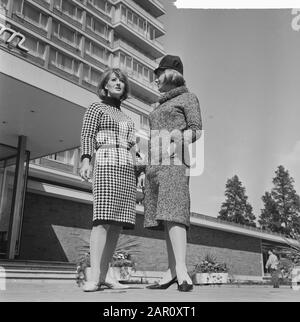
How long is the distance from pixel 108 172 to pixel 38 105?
5.23 m

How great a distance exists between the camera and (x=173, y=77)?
2273 mm

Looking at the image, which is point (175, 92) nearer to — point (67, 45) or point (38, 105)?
point (38, 105)


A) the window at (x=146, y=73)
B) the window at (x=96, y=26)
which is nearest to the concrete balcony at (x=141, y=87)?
the window at (x=146, y=73)

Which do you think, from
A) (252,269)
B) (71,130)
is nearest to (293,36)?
(71,130)

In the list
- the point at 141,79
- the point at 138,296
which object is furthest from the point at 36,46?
the point at 138,296

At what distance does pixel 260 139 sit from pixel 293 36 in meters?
0.75

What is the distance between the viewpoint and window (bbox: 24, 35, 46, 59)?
70.3 ft

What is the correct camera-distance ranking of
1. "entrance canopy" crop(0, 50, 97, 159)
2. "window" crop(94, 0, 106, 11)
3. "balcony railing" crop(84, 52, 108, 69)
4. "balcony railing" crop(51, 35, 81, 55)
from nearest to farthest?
"entrance canopy" crop(0, 50, 97, 159) → "balcony railing" crop(51, 35, 81, 55) → "balcony railing" crop(84, 52, 108, 69) → "window" crop(94, 0, 106, 11)

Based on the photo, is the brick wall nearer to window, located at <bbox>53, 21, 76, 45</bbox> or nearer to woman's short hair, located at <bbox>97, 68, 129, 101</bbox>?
woman's short hair, located at <bbox>97, 68, 129, 101</bbox>

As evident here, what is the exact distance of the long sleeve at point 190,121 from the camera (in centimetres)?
211

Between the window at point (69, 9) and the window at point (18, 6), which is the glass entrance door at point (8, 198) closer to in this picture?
the window at point (18, 6)

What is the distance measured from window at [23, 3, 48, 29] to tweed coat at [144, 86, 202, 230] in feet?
70.4

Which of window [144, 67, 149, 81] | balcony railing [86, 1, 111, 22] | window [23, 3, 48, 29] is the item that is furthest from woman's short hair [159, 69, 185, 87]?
window [144, 67, 149, 81]
